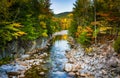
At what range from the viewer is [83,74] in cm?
2159

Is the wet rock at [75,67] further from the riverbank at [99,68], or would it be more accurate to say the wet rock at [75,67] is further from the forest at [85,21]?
the forest at [85,21]

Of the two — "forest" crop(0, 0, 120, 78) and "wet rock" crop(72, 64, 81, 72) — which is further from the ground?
"forest" crop(0, 0, 120, 78)

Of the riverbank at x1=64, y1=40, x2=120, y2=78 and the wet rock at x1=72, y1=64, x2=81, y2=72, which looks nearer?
the riverbank at x1=64, y1=40, x2=120, y2=78

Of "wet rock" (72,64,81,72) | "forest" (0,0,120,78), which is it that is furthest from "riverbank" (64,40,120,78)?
"forest" (0,0,120,78)

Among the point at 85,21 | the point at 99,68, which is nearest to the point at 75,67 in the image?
the point at 99,68

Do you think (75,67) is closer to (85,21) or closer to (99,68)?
(99,68)

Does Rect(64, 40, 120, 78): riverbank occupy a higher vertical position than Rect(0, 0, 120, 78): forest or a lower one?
lower

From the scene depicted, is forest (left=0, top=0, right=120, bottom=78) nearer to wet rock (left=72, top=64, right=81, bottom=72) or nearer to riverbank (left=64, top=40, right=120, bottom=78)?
riverbank (left=64, top=40, right=120, bottom=78)

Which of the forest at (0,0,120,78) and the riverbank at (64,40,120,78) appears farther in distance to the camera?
the forest at (0,0,120,78)

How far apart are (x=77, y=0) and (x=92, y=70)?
30.8 m

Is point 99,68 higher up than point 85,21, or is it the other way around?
point 85,21

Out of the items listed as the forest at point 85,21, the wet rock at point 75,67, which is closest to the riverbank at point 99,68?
the wet rock at point 75,67

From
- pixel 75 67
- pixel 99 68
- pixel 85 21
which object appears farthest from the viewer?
pixel 85 21

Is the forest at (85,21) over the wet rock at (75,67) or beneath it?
over
